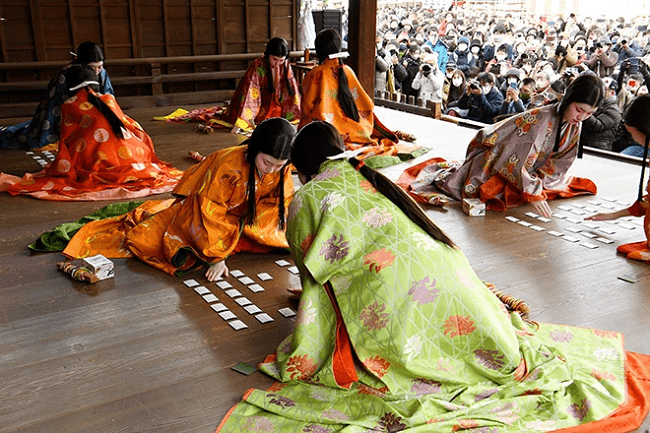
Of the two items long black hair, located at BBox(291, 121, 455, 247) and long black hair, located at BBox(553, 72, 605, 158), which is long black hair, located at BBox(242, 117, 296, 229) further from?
long black hair, located at BBox(553, 72, 605, 158)

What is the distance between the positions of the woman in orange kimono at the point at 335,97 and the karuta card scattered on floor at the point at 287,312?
11.6 feet

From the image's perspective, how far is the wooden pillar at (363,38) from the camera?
771 cm

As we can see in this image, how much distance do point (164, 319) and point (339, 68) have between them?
4.18m

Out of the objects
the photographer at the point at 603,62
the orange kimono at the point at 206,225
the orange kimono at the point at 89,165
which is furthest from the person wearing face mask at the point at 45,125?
the photographer at the point at 603,62

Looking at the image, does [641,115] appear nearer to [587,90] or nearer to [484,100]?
[587,90]

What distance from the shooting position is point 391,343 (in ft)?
8.45

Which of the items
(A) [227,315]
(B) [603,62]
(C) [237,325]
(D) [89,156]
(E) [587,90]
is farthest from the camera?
(B) [603,62]

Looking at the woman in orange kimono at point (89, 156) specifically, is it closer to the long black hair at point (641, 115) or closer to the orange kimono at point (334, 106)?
the orange kimono at point (334, 106)

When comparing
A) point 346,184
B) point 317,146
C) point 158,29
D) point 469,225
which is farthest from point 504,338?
point 158,29

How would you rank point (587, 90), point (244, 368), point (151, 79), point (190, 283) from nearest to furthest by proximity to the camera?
point (244, 368) < point (190, 283) < point (587, 90) < point (151, 79)

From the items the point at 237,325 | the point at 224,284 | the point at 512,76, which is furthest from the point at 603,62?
the point at 237,325

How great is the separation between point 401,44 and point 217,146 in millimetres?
9503

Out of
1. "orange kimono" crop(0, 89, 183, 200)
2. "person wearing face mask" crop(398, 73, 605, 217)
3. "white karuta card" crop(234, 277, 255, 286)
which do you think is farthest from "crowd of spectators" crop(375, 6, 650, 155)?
"orange kimono" crop(0, 89, 183, 200)

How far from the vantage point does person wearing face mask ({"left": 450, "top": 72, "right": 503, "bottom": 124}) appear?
29.1 ft
